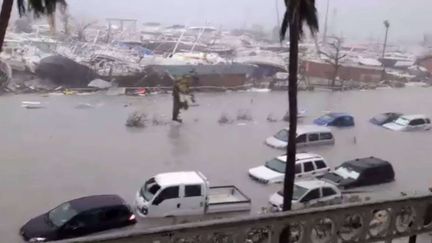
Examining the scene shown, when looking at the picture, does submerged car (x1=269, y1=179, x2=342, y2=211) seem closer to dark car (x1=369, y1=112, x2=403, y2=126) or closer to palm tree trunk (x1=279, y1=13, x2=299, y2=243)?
palm tree trunk (x1=279, y1=13, x2=299, y2=243)

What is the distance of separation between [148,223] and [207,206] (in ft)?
1.43

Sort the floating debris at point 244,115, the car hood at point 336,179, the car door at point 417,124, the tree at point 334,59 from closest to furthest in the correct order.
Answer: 1. the car hood at point 336,179
2. the car door at point 417,124
3. the floating debris at point 244,115
4. the tree at point 334,59

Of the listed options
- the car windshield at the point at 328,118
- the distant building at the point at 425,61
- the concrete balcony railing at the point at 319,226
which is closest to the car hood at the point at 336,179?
the car windshield at the point at 328,118

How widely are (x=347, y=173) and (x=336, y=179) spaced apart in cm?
13

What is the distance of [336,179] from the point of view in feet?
16.5

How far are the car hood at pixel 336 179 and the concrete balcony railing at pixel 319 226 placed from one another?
344 centimetres

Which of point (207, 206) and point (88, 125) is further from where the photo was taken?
point (88, 125)

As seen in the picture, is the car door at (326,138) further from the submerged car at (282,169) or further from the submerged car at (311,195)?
the submerged car at (311,195)

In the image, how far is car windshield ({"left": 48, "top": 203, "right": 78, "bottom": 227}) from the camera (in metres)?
3.53

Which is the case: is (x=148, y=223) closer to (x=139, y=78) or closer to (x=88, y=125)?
(x=88, y=125)

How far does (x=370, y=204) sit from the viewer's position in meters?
1.41

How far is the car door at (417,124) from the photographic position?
8.05 metres

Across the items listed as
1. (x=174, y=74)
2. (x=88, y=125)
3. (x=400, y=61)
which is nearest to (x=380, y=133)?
(x=88, y=125)

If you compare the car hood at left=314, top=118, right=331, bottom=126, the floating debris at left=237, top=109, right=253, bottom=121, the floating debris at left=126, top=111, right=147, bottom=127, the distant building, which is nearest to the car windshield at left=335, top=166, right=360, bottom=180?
the car hood at left=314, top=118, right=331, bottom=126
